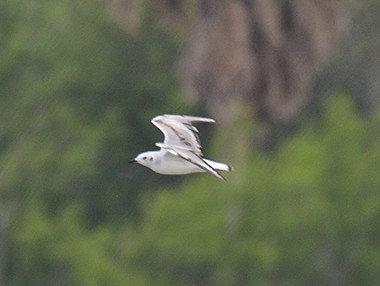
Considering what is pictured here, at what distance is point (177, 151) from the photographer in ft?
40.5

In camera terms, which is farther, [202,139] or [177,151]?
[202,139]

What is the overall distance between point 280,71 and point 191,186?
9.84 feet

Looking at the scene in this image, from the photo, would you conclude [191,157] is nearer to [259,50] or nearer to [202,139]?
[259,50]

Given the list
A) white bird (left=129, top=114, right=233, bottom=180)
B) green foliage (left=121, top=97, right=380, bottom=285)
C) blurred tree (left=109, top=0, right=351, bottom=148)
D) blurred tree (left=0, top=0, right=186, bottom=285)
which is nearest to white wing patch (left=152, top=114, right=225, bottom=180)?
white bird (left=129, top=114, right=233, bottom=180)

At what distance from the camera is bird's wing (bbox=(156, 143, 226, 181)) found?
11766 mm

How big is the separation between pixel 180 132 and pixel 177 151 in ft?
2.23

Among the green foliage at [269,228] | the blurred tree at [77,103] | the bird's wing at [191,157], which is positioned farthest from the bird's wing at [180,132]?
the blurred tree at [77,103]

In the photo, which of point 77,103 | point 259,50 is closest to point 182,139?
point 259,50

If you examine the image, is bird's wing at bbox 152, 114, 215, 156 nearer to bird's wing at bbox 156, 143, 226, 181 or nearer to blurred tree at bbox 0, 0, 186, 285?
bird's wing at bbox 156, 143, 226, 181

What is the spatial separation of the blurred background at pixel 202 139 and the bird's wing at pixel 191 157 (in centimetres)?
865

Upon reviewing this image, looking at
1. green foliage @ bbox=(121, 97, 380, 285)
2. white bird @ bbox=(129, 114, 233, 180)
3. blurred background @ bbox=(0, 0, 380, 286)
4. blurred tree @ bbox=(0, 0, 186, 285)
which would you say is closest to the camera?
white bird @ bbox=(129, 114, 233, 180)

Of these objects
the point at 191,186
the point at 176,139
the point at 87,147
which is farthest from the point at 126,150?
the point at 176,139

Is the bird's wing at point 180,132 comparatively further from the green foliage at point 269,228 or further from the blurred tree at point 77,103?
the blurred tree at point 77,103

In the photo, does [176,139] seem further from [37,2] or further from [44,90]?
[37,2]
